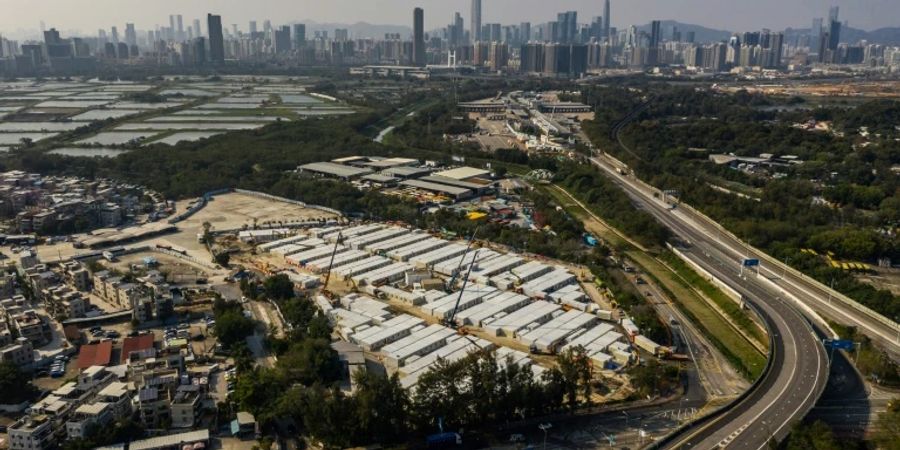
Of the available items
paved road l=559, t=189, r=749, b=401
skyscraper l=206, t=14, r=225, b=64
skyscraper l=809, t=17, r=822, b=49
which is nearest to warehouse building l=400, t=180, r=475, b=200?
paved road l=559, t=189, r=749, b=401

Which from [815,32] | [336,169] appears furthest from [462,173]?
[815,32]

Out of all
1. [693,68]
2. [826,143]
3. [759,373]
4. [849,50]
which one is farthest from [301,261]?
[849,50]

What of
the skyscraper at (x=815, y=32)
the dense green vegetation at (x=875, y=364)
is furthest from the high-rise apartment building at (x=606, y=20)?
the dense green vegetation at (x=875, y=364)

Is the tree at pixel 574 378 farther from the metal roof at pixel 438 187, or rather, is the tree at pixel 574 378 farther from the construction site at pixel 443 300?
the metal roof at pixel 438 187

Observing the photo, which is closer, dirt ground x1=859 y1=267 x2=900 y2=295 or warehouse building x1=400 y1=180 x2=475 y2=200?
dirt ground x1=859 y1=267 x2=900 y2=295

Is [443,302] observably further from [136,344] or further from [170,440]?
[170,440]

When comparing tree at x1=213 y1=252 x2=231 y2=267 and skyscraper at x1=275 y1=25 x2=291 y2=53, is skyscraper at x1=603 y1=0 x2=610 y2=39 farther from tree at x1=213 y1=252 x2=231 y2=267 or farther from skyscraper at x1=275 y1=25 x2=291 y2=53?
tree at x1=213 y1=252 x2=231 y2=267

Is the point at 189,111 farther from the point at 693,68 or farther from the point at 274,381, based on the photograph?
the point at 693,68
